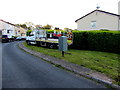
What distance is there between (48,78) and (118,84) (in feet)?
9.23

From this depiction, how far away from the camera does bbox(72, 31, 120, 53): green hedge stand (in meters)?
12.2

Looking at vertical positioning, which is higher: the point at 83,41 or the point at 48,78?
the point at 83,41

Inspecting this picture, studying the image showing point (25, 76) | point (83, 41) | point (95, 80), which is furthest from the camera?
point (83, 41)

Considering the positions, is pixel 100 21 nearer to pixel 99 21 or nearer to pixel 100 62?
pixel 99 21

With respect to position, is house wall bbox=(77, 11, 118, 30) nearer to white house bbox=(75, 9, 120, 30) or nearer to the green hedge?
white house bbox=(75, 9, 120, 30)

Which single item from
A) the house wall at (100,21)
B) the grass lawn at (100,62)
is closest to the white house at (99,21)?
the house wall at (100,21)

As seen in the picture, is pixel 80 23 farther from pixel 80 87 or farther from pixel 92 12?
pixel 80 87

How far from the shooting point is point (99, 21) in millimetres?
22969

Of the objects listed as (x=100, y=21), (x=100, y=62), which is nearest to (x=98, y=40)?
(x=100, y=62)

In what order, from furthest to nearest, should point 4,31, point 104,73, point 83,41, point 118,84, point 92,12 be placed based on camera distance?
1. point 4,31
2. point 92,12
3. point 83,41
4. point 104,73
5. point 118,84

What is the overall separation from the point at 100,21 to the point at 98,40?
10.9 m

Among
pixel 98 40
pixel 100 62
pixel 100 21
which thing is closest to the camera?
pixel 100 62

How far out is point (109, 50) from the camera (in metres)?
12.7

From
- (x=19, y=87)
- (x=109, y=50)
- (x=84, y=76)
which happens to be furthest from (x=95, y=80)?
(x=109, y=50)
